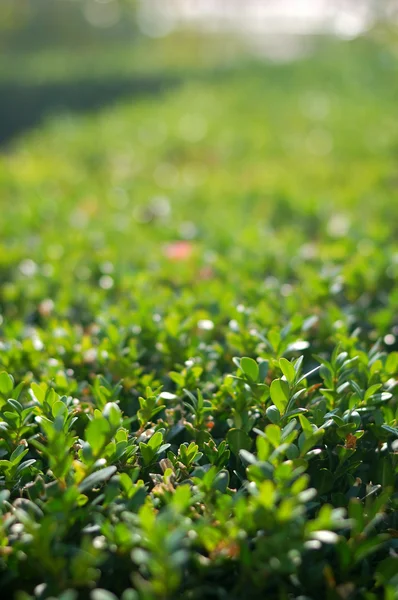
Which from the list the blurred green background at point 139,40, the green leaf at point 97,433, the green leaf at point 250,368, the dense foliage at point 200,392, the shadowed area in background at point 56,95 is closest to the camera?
the dense foliage at point 200,392

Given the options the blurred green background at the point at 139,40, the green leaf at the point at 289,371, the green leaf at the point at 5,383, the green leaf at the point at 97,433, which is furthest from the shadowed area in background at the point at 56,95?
the green leaf at the point at 97,433

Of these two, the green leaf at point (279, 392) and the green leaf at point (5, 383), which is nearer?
the green leaf at point (279, 392)

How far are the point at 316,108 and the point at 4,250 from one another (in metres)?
7.06

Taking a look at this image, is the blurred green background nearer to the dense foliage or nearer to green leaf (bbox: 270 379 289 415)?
the dense foliage

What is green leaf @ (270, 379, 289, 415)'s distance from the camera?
5.70 feet

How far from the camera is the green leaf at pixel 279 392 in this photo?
68.4 inches

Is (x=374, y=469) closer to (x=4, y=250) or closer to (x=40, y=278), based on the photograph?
(x=40, y=278)

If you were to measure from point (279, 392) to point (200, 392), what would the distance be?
25 cm

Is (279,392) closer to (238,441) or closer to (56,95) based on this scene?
(238,441)

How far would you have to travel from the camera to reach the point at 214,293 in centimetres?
294

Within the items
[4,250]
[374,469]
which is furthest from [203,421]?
[4,250]

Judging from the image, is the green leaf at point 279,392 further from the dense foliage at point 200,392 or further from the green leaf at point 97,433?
the green leaf at point 97,433

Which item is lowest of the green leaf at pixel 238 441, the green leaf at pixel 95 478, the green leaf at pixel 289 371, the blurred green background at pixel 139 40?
the green leaf at pixel 95 478

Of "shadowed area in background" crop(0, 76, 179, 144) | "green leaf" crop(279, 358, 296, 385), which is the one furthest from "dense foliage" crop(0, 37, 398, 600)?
"shadowed area in background" crop(0, 76, 179, 144)
